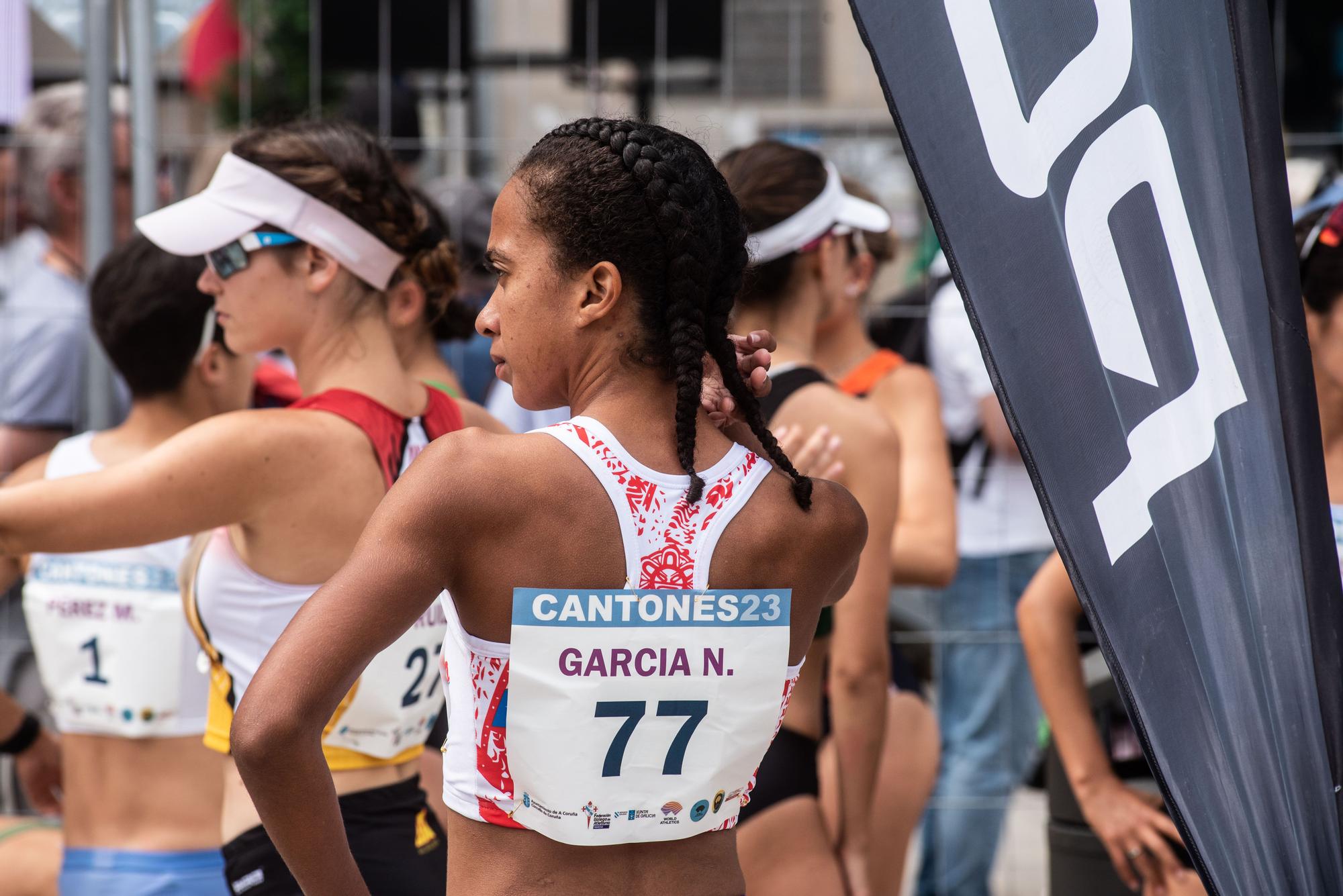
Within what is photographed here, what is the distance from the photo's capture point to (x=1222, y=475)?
61.5 inches

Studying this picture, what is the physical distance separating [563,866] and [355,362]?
3.64 feet

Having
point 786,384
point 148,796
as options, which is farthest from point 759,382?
point 148,796

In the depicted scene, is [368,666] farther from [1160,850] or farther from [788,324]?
[1160,850]

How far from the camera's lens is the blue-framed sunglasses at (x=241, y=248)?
2.44 m

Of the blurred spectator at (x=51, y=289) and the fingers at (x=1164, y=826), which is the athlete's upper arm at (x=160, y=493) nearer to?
the fingers at (x=1164, y=826)

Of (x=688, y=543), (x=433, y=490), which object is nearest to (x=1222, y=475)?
(x=688, y=543)

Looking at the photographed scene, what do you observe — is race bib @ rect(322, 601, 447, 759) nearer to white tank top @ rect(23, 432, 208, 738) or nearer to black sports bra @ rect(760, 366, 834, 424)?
white tank top @ rect(23, 432, 208, 738)

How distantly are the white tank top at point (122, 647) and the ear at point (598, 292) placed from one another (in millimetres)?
1487

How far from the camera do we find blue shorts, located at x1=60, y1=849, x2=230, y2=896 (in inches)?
106

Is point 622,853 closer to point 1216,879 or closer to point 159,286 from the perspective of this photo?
point 1216,879

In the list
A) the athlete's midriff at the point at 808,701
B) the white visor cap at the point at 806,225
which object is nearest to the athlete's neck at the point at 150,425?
the white visor cap at the point at 806,225

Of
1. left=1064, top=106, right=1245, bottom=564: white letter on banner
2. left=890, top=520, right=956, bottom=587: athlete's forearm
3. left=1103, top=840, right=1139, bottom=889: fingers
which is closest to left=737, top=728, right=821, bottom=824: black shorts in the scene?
left=1103, top=840, right=1139, bottom=889: fingers

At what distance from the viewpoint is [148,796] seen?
108 inches

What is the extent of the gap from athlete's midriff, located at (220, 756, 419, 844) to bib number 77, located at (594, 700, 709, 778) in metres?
0.85
